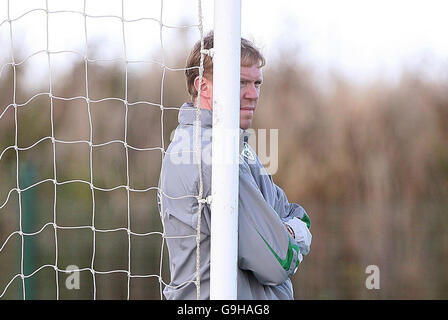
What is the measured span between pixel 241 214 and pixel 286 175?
3.24 m

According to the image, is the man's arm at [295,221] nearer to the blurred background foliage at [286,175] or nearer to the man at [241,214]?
the man at [241,214]

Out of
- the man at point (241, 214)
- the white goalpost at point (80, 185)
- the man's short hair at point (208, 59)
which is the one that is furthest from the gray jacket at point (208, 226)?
the white goalpost at point (80, 185)

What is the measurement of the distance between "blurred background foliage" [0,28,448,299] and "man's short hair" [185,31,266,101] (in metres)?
2.20

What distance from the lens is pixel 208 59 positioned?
5.17 ft

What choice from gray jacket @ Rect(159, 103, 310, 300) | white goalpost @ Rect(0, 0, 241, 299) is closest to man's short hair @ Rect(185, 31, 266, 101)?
gray jacket @ Rect(159, 103, 310, 300)

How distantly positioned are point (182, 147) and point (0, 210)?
8.83 feet

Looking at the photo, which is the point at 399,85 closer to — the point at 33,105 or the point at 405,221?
the point at 405,221

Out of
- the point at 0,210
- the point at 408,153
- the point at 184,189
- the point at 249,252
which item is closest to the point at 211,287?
the point at 249,252

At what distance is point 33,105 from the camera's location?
4.14m

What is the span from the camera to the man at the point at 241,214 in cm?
144

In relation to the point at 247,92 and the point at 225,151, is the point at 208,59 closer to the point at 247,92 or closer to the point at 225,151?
the point at 247,92

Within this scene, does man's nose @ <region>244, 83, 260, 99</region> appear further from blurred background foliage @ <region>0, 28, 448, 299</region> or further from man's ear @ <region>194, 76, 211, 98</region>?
blurred background foliage @ <region>0, 28, 448, 299</region>

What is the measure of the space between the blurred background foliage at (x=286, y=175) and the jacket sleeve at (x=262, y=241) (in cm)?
239

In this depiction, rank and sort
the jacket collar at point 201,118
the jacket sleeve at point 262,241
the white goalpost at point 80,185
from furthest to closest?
the white goalpost at point 80,185, the jacket collar at point 201,118, the jacket sleeve at point 262,241
